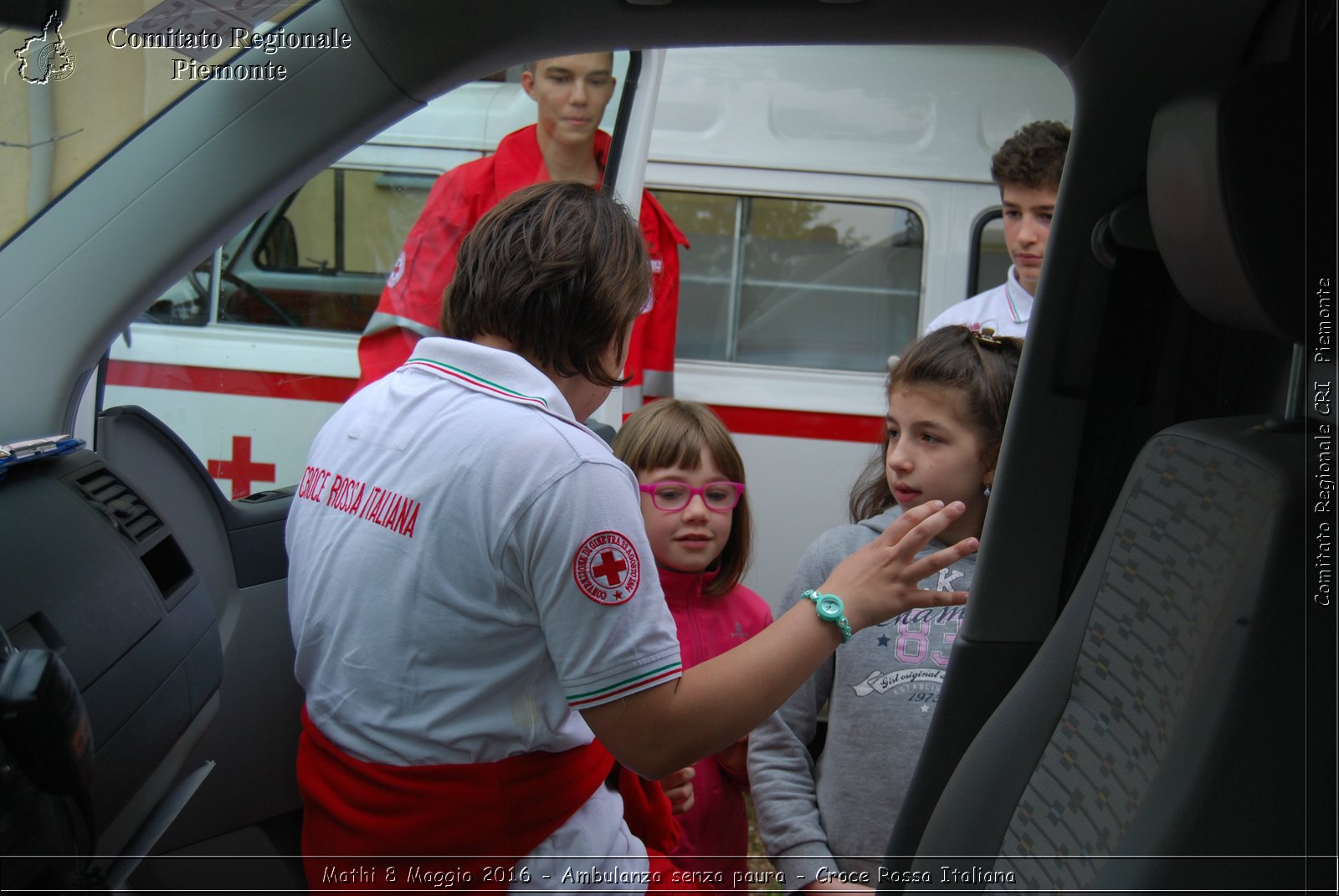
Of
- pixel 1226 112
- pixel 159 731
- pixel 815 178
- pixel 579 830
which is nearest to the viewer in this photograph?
pixel 1226 112

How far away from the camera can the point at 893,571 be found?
1333 millimetres

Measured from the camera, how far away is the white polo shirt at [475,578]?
119cm

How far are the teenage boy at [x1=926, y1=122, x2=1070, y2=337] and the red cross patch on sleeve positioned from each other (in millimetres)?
1492

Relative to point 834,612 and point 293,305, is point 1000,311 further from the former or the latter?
point 293,305

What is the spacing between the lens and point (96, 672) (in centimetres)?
112

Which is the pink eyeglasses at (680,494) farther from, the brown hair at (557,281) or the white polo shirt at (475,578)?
the white polo shirt at (475,578)

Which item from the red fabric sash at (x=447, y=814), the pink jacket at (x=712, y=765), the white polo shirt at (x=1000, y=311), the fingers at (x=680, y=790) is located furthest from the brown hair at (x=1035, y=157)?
the red fabric sash at (x=447, y=814)

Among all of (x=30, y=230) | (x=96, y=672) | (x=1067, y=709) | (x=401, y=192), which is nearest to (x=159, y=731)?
(x=96, y=672)

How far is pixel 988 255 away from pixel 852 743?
2.78 metres

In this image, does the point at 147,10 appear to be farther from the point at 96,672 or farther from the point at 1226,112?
the point at 1226,112

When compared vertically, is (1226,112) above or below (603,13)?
below

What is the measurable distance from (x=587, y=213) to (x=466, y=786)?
714mm

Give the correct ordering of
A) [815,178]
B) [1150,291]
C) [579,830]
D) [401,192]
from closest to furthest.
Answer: [579,830], [1150,291], [401,192], [815,178]

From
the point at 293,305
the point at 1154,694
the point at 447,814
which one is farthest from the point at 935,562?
the point at 293,305
